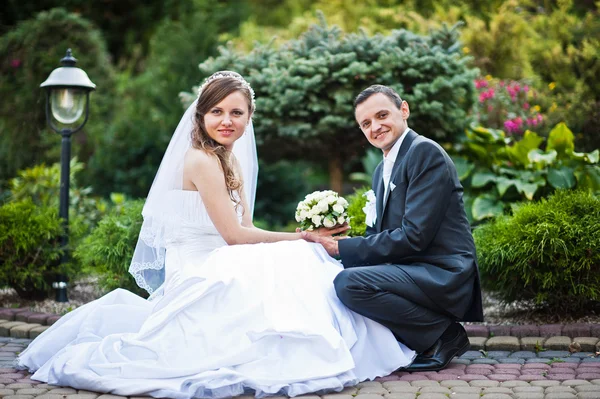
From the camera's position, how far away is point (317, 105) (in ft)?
24.2

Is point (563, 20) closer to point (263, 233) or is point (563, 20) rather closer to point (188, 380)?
point (263, 233)

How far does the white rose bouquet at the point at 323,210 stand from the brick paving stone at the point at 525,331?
1527mm

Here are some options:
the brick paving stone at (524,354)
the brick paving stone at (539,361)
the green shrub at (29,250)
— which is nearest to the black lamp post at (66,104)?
the green shrub at (29,250)

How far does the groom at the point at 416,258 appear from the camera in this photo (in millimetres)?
3984

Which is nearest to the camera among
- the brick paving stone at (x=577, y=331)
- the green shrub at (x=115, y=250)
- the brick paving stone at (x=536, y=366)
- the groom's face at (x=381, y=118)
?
the brick paving stone at (x=536, y=366)

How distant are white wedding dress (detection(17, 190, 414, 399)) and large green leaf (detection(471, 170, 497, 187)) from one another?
2.92m

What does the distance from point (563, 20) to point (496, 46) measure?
176cm

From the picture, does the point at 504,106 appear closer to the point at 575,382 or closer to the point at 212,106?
the point at 212,106

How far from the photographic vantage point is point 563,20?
1240 cm

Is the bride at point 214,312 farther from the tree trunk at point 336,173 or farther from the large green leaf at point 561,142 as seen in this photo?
the tree trunk at point 336,173

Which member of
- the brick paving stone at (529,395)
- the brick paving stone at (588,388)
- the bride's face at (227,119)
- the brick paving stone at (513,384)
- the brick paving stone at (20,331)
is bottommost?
the brick paving stone at (20,331)

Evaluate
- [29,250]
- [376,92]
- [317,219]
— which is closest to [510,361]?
[317,219]

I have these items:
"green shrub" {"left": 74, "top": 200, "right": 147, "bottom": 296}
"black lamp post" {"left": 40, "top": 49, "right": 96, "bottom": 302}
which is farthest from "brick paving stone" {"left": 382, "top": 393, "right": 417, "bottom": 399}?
"black lamp post" {"left": 40, "top": 49, "right": 96, "bottom": 302}

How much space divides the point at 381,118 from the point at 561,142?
9.68 feet
